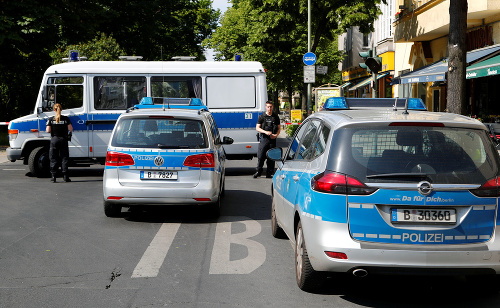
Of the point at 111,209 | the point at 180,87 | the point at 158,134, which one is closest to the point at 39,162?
the point at 180,87

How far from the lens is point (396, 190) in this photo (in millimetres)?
5031

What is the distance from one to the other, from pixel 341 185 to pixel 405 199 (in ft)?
1.60

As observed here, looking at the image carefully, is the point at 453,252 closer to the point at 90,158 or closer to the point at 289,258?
the point at 289,258

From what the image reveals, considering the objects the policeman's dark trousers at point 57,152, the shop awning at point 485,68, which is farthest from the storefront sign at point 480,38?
the policeman's dark trousers at point 57,152

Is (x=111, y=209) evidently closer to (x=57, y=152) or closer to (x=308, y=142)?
(x=308, y=142)

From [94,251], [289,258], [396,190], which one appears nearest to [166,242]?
[94,251]

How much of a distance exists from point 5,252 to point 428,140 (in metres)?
4.72

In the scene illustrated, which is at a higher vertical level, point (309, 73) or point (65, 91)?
point (309, 73)

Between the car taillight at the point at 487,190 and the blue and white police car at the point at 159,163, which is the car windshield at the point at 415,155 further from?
the blue and white police car at the point at 159,163

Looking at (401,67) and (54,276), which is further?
(401,67)

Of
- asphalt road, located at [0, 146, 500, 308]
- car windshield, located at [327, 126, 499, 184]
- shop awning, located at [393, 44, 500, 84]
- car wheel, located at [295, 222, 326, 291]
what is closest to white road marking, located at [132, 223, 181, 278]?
asphalt road, located at [0, 146, 500, 308]

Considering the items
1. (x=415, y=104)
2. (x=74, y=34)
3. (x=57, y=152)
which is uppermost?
(x=74, y=34)

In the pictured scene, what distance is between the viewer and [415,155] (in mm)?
5160

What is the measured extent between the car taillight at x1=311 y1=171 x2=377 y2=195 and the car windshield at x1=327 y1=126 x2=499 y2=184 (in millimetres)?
50
